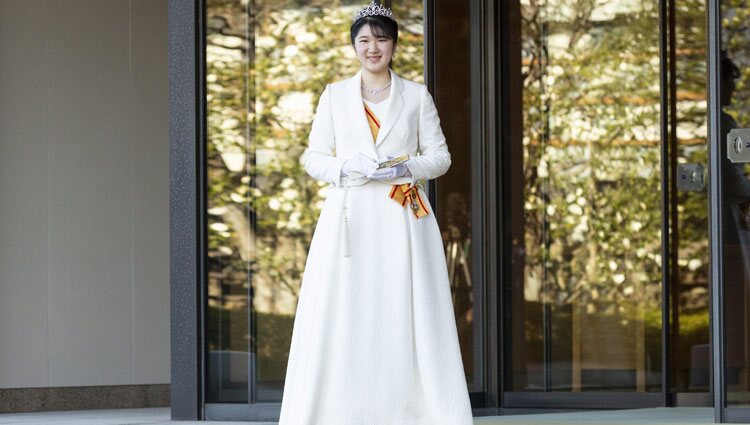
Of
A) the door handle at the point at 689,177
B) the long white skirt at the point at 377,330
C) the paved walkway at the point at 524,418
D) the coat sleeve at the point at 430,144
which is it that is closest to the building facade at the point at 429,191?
the door handle at the point at 689,177

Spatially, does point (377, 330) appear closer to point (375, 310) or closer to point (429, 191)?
point (375, 310)

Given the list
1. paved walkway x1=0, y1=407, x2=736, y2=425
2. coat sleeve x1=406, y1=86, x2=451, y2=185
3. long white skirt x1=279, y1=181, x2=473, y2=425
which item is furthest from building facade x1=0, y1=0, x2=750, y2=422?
long white skirt x1=279, y1=181, x2=473, y2=425

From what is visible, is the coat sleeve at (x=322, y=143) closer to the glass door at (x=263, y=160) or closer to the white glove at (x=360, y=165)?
the white glove at (x=360, y=165)

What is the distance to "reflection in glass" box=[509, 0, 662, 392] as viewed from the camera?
6.75 m

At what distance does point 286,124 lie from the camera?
20.2 feet

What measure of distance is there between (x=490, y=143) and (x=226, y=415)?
1723 millimetres

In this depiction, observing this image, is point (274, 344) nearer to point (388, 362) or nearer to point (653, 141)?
point (388, 362)

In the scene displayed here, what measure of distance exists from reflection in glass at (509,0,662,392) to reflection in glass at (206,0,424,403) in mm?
940

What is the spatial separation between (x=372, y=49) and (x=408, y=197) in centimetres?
50

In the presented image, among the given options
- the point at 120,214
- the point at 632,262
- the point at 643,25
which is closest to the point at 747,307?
the point at 632,262

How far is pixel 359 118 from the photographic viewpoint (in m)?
4.75

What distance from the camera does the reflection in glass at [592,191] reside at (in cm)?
675

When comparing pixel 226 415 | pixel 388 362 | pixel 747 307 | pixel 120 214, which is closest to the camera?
pixel 388 362

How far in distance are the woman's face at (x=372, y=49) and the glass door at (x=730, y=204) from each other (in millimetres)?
1556
